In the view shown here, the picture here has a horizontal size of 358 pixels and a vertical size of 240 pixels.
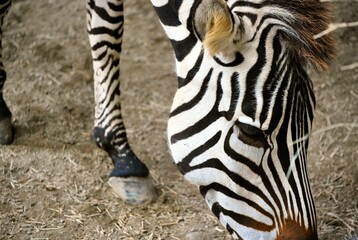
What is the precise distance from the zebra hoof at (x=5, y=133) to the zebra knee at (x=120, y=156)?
2.23ft

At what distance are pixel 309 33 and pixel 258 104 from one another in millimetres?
414

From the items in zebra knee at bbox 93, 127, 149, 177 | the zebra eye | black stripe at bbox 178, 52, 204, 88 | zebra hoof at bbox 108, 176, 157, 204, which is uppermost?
black stripe at bbox 178, 52, 204, 88

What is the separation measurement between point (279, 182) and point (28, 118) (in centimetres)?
260

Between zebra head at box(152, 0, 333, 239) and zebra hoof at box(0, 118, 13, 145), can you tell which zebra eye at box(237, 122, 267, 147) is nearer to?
zebra head at box(152, 0, 333, 239)

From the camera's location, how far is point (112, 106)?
4.67 meters

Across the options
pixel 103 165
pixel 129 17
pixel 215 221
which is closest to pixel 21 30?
pixel 129 17

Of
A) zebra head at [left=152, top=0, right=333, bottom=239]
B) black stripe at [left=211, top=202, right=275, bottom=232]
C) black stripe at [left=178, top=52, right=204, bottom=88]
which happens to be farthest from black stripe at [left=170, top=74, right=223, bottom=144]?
black stripe at [left=211, top=202, right=275, bottom=232]

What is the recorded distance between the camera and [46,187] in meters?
4.57

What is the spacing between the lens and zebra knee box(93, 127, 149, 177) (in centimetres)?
461

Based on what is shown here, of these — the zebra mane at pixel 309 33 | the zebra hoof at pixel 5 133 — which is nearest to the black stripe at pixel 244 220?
the zebra mane at pixel 309 33

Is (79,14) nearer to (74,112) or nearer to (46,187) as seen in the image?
(74,112)

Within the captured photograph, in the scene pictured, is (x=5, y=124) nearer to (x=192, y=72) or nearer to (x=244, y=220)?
(x=192, y=72)

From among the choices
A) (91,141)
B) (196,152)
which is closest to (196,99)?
(196,152)

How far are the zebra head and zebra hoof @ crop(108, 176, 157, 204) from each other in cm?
121
